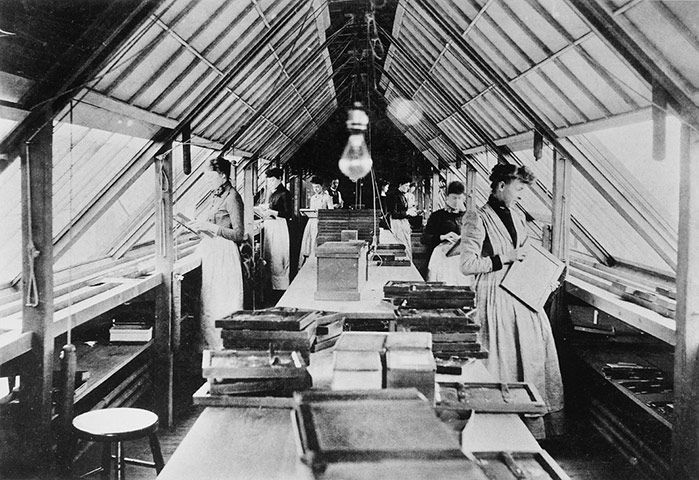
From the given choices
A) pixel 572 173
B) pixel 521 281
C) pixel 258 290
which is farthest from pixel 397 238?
pixel 521 281

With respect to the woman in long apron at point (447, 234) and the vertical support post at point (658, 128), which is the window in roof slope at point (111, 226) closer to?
the woman in long apron at point (447, 234)

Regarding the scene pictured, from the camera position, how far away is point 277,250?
9.48m

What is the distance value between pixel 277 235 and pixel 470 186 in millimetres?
3211

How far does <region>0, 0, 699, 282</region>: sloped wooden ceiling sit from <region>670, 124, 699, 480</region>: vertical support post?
24 centimetres

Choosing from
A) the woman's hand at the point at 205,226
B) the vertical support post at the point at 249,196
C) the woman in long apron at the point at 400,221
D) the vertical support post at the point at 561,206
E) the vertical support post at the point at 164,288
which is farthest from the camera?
the woman in long apron at the point at 400,221

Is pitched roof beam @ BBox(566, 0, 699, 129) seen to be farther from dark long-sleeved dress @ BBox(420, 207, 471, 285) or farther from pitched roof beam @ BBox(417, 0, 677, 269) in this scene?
dark long-sleeved dress @ BBox(420, 207, 471, 285)

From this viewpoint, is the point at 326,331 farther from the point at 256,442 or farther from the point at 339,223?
the point at 339,223

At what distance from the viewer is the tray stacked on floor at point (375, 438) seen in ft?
4.45

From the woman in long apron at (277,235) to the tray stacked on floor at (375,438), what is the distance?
7.57m

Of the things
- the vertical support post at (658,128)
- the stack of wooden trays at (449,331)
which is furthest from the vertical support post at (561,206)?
the stack of wooden trays at (449,331)

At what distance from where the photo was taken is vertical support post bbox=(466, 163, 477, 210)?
389 inches

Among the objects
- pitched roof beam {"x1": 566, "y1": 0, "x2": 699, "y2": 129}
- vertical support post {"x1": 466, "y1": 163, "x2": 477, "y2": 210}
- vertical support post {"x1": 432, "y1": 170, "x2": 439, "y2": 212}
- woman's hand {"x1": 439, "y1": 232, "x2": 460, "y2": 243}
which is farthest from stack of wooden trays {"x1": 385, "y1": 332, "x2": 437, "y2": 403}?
vertical support post {"x1": 432, "y1": 170, "x2": 439, "y2": 212}

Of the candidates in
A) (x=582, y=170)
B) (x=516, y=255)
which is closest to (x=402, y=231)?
(x=582, y=170)

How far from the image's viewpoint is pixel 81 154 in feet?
14.8
